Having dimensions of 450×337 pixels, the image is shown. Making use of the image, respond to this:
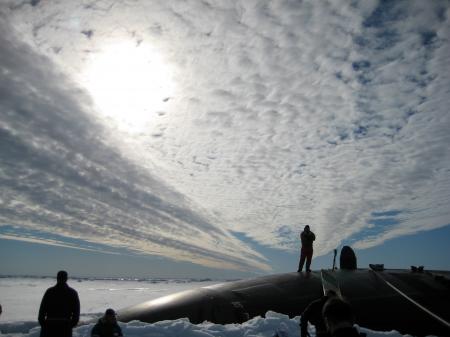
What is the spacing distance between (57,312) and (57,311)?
0.07 feet

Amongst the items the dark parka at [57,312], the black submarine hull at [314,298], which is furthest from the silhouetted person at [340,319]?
the black submarine hull at [314,298]

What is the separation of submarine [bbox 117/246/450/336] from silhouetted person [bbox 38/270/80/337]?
542 cm

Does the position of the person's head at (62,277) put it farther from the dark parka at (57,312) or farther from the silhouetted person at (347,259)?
the silhouetted person at (347,259)

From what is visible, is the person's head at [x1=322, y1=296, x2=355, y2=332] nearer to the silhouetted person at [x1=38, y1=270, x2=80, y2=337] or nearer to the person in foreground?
the silhouetted person at [x1=38, y1=270, x2=80, y2=337]

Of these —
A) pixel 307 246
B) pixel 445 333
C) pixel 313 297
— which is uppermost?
pixel 307 246

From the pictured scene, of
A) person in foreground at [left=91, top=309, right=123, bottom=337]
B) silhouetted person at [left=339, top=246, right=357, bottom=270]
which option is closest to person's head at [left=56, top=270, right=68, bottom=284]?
person in foreground at [left=91, top=309, right=123, bottom=337]

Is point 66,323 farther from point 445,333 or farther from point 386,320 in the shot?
point 445,333

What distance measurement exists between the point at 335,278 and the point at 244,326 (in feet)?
20.2

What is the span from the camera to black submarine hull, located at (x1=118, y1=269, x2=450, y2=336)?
11.8 m

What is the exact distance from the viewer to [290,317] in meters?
12.7

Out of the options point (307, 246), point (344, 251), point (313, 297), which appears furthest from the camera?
point (344, 251)

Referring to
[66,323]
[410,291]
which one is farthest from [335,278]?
[66,323]

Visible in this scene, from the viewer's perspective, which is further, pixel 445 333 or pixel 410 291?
pixel 410 291

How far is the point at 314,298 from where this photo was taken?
13.6 m
